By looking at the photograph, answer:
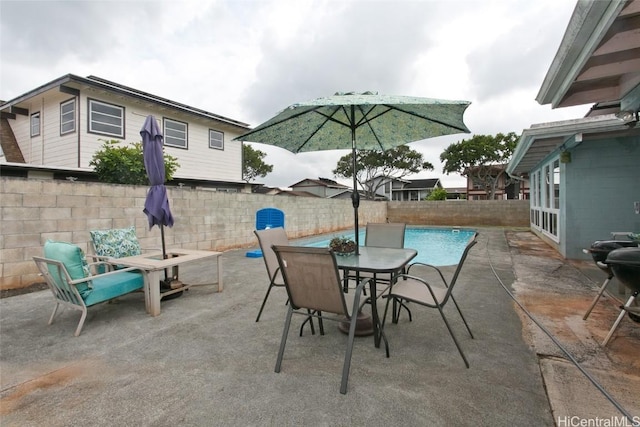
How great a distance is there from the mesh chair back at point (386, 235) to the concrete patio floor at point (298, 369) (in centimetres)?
90

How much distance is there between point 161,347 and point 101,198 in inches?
151

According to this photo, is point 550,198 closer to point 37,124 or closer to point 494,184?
point 37,124

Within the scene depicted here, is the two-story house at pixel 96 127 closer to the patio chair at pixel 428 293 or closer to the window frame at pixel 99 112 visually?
the window frame at pixel 99 112

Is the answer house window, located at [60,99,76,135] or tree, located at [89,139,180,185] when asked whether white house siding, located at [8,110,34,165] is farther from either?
tree, located at [89,139,180,185]

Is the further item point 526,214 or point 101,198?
point 526,214

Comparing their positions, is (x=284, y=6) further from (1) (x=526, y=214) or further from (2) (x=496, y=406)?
(1) (x=526, y=214)

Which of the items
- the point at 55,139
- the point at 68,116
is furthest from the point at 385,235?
the point at 55,139

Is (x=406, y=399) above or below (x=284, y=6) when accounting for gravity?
below

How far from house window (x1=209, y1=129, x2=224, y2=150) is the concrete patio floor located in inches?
388

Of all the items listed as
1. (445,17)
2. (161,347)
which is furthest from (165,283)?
(445,17)

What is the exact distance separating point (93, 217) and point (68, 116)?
647 cm

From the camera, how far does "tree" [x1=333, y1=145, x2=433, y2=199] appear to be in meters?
27.9

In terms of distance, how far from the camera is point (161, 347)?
250cm

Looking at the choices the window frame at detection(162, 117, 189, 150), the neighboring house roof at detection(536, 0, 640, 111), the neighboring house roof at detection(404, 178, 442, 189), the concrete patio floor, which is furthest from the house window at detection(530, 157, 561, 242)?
the neighboring house roof at detection(404, 178, 442, 189)
